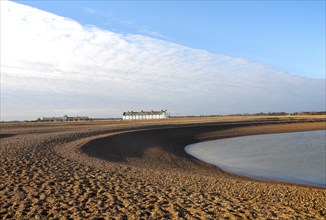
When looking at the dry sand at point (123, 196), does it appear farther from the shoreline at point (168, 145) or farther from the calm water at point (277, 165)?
the calm water at point (277, 165)

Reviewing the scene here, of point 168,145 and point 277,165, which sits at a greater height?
point 168,145

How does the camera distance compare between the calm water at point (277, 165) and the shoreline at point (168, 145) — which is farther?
the shoreline at point (168, 145)

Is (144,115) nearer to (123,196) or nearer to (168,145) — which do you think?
(168,145)

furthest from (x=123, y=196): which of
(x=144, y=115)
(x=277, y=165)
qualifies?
(x=144, y=115)

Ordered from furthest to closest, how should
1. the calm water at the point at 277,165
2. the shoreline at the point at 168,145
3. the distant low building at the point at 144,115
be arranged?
1. the distant low building at the point at 144,115
2. the shoreline at the point at 168,145
3. the calm water at the point at 277,165

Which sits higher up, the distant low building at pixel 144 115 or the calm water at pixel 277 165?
the distant low building at pixel 144 115

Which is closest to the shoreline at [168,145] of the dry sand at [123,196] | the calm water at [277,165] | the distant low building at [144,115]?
the calm water at [277,165]

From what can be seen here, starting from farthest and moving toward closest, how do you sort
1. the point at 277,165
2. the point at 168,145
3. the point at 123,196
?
the point at 168,145 → the point at 277,165 → the point at 123,196

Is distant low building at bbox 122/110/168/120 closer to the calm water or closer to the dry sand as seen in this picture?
the calm water

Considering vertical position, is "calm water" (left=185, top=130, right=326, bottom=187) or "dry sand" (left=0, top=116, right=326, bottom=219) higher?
"dry sand" (left=0, top=116, right=326, bottom=219)

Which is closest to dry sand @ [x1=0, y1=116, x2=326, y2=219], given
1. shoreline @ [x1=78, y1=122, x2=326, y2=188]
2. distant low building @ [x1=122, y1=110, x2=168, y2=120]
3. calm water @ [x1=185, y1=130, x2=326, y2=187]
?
shoreline @ [x1=78, y1=122, x2=326, y2=188]

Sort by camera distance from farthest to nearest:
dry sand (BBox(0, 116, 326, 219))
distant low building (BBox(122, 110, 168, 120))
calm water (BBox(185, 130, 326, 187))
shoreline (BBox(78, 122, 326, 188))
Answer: distant low building (BBox(122, 110, 168, 120)), shoreline (BBox(78, 122, 326, 188)), calm water (BBox(185, 130, 326, 187)), dry sand (BBox(0, 116, 326, 219))

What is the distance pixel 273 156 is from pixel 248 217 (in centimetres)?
2217

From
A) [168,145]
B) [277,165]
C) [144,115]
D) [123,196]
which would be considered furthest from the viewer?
[144,115]
